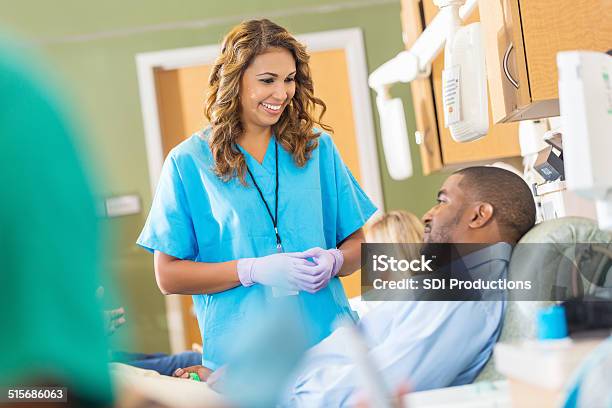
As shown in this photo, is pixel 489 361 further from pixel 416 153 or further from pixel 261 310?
pixel 416 153

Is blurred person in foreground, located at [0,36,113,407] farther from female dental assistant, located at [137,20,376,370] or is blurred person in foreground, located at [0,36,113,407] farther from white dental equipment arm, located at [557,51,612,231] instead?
female dental assistant, located at [137,20,376,370]

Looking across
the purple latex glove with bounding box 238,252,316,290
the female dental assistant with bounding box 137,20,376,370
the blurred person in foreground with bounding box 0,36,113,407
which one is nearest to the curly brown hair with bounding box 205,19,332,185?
the female dental assistant with bounding box 137,20,376,370

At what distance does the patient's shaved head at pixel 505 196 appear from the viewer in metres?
1.73

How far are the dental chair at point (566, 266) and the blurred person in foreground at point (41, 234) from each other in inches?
45.4

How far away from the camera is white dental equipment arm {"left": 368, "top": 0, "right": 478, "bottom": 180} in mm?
2312

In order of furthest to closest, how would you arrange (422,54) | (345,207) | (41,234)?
(422,54), (345,207), (41,234)

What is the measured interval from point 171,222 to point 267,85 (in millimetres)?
426

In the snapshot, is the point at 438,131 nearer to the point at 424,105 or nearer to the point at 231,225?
the point at 424,105

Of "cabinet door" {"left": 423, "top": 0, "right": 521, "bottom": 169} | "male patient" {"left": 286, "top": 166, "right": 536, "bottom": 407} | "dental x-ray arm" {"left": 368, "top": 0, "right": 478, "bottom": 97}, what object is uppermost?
"dental x-ray arm" {"left": 368, "top": 0, "right": 478, "bottom": 97}

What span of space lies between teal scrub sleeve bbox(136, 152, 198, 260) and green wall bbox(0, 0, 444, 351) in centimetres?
225

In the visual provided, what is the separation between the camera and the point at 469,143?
290 centimetres

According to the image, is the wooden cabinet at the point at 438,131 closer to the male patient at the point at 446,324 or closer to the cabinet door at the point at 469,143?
the cabinet door at the point at 469,143

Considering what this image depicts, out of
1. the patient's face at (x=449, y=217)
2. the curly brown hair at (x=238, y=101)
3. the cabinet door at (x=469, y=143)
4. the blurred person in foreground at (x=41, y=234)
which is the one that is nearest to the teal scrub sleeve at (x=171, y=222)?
the curly brown hair at (x=238, y=101)

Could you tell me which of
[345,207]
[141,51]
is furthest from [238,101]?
[141,51]
